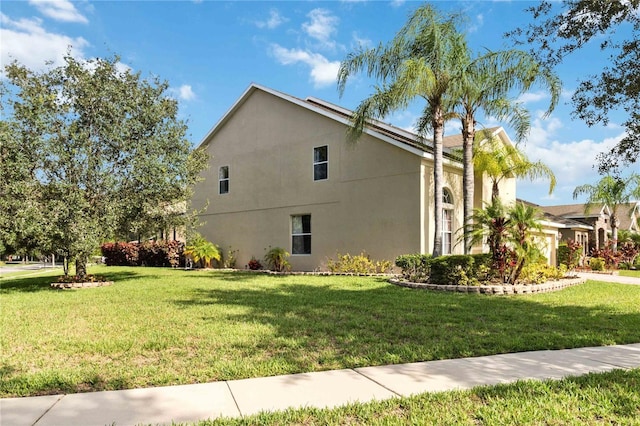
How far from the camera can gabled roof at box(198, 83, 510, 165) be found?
52.5 ft

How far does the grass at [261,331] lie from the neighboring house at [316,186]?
524 centimetres

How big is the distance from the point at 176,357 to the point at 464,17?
45.8 feet

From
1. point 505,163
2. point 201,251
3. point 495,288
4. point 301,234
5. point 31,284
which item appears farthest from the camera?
point 201,251

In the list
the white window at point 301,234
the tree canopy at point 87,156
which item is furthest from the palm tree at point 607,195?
the tree canopy at point 87,156

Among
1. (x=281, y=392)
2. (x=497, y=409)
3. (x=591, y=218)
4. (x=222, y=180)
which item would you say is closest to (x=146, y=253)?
(x=222, y=180)

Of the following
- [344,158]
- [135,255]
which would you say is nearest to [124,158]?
[344,158]

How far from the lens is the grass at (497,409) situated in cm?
343

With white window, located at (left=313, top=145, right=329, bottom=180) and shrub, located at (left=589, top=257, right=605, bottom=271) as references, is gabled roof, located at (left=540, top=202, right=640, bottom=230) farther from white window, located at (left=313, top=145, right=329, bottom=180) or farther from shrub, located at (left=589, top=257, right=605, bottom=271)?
white window, located at (left=313, top=145, right=329, bottom=180)

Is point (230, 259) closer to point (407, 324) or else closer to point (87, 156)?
point (87, 156)

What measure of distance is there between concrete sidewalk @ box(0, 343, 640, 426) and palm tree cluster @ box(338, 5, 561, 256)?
26.6 feet

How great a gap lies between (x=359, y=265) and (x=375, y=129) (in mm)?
5452

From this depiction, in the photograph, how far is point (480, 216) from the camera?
12484 millimetres

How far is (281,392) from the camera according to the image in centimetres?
407

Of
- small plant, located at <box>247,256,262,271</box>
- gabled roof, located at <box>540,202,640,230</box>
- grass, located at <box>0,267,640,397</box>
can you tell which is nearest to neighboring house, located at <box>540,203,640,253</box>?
gabled roof, located at <box>540,202,640,230</box>
